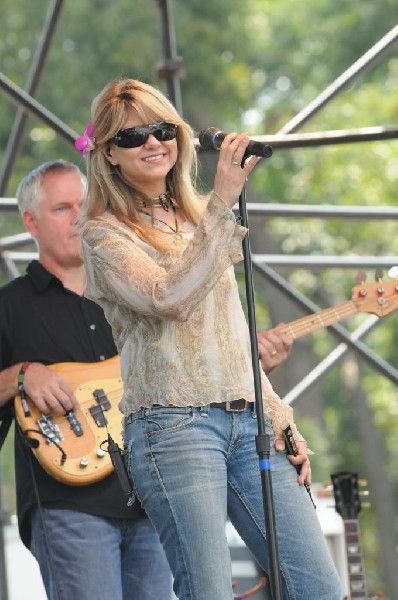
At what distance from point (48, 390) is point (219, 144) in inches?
54.3

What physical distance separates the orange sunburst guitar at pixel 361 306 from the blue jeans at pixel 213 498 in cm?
146

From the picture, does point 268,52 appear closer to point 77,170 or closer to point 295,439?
point 77,170

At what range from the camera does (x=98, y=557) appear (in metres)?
4.23

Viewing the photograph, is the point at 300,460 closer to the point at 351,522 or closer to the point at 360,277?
the point at 360,277

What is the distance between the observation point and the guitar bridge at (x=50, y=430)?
171 inches

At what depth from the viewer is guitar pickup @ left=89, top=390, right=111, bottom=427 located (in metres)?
4.45

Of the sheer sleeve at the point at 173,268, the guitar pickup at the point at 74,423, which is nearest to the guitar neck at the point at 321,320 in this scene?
the guitar pickup at the point at 74,423

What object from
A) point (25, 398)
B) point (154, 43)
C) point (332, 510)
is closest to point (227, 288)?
point (25, 398)

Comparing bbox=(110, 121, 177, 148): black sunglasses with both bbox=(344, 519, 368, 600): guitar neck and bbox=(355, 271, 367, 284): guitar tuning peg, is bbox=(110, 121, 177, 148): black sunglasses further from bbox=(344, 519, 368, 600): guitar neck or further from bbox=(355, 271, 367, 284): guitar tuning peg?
bbox=(344, 519, 368, 600): guitar neck

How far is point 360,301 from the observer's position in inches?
189

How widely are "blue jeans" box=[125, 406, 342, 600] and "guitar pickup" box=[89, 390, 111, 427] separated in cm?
108

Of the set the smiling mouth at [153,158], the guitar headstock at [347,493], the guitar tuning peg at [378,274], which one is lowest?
the guitar headstock at [347,493]

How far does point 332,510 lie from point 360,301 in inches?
66.4

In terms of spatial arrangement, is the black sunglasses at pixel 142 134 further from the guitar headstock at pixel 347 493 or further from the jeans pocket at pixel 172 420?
the guitar headstock at pixel 347 493
